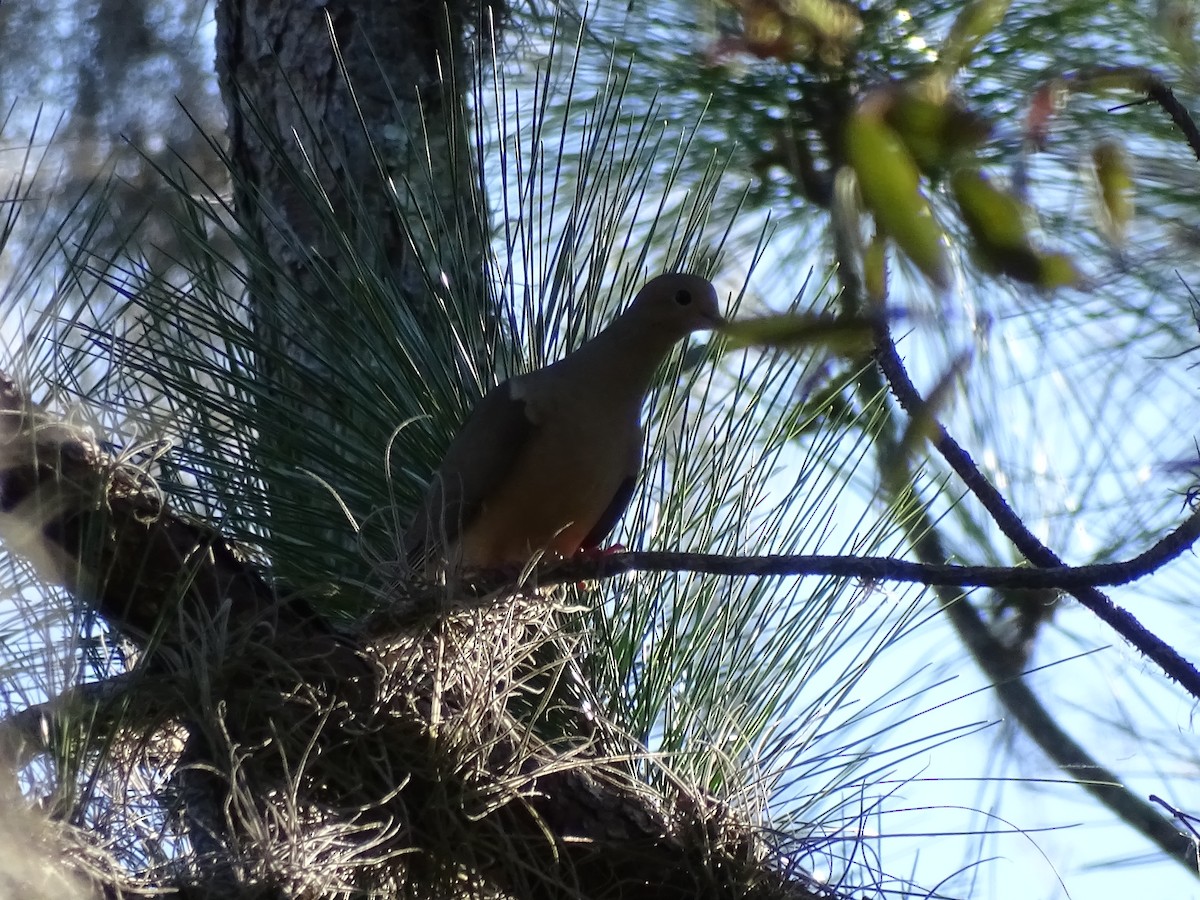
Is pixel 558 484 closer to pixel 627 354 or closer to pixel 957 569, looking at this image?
pixel 627 354

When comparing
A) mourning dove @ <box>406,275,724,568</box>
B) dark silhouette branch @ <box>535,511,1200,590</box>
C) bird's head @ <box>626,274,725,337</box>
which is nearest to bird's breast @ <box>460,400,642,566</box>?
mourning dove @ <box>406,275,724,568</box>

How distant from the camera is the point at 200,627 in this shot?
129cm

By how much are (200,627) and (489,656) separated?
0.31 meters

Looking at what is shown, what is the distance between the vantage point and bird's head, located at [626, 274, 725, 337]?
6.62 ft

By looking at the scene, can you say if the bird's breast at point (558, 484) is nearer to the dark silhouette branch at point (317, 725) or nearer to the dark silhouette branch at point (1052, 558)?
the dark silhouette branch at point (317, 725)

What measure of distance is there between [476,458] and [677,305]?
440mm

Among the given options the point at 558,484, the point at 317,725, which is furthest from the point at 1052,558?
the point at 558,484

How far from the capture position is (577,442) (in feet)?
6.51

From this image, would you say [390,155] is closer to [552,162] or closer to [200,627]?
[552,162]

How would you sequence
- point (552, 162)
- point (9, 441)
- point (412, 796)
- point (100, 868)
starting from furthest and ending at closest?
point (552, 162)
point (412, 796)
point (9, 441)
point (100, 868)

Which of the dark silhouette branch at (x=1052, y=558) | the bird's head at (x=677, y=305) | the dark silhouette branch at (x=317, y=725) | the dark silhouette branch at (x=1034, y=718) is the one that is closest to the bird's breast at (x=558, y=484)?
the bird's head at (x=677, y=305)

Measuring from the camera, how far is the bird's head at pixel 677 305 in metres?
2.02

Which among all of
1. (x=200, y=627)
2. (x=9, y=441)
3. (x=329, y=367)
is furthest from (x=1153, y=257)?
(x=9, y=441)

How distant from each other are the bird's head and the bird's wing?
0.29 metres
